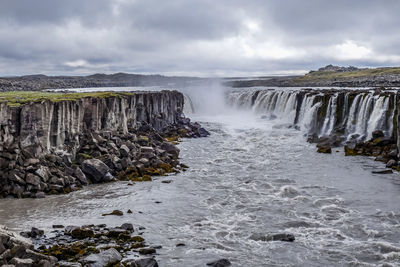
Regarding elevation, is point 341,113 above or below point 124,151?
above

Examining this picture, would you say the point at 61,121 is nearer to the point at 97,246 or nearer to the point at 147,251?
the point at 97,246

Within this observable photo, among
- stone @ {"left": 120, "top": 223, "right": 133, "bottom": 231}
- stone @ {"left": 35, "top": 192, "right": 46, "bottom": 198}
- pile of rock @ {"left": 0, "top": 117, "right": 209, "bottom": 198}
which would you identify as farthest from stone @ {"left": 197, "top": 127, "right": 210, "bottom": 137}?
stone @ {"left": 120, "top": 223, "right": 133, "bottom": 231}

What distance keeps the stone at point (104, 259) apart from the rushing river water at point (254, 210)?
1.83 m

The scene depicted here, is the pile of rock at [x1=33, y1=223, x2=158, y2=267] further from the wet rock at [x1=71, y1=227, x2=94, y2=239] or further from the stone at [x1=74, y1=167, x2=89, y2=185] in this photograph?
the stone at [x1=74, y1=167, x2=89, y2=185]

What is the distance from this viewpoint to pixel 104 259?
16844 mm

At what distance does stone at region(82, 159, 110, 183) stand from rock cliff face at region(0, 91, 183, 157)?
337cm

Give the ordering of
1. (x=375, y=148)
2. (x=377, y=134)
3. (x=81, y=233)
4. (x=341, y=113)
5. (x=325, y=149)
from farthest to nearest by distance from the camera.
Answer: (x=341, y=113), (x=377, y=134), (x=325, y=149), (x=375, y=148), (x=81, y=233)

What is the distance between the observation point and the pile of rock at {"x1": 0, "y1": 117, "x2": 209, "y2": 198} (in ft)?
89.0

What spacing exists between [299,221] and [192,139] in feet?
108

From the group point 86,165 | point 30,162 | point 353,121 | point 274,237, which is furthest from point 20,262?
point 353,121

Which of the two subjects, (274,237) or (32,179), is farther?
(32,179)

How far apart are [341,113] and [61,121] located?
112ft

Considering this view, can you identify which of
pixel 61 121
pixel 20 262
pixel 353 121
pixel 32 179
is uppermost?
pixel 61 121


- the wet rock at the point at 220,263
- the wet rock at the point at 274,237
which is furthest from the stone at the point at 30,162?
the wet rock at the point at 220,263
